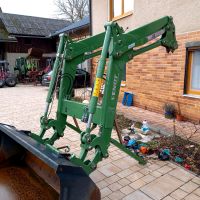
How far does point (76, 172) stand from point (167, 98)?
5.02 m

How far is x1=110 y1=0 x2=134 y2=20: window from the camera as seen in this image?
7.56 meters

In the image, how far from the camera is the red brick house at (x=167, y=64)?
18.7 feet

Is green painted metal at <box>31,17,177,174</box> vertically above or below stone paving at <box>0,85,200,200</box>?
above

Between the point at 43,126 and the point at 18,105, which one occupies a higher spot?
the point at 43,126

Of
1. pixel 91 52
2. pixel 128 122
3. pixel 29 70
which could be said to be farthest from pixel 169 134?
pixel 29 70

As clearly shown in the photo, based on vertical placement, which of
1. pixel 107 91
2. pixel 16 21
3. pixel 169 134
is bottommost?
pixel 169 134

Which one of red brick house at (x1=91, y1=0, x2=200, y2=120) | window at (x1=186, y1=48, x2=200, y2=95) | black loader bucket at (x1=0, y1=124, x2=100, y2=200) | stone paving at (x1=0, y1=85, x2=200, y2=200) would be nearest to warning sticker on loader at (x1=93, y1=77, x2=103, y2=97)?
black loader bucket at (x1=0, y1=124, x2=100, y2=200)

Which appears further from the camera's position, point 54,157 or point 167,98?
point 167,98

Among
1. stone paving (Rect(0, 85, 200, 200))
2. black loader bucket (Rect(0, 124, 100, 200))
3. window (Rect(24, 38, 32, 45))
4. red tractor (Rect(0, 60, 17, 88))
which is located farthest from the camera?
window (Rect(24, 38, 32, 45))

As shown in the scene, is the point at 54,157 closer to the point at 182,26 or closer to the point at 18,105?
the point at 182,26

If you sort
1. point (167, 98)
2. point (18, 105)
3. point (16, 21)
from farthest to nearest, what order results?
1. point (16, 21)
2. point (18, 105)
3. point (167, 98)

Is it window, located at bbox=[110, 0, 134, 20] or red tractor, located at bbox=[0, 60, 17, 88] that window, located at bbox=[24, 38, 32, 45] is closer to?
red tractor, located at bbox=[0, 60, 17, 88]

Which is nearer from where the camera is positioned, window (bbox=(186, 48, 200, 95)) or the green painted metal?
the green painted metal

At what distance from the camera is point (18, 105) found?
9.16 metres
